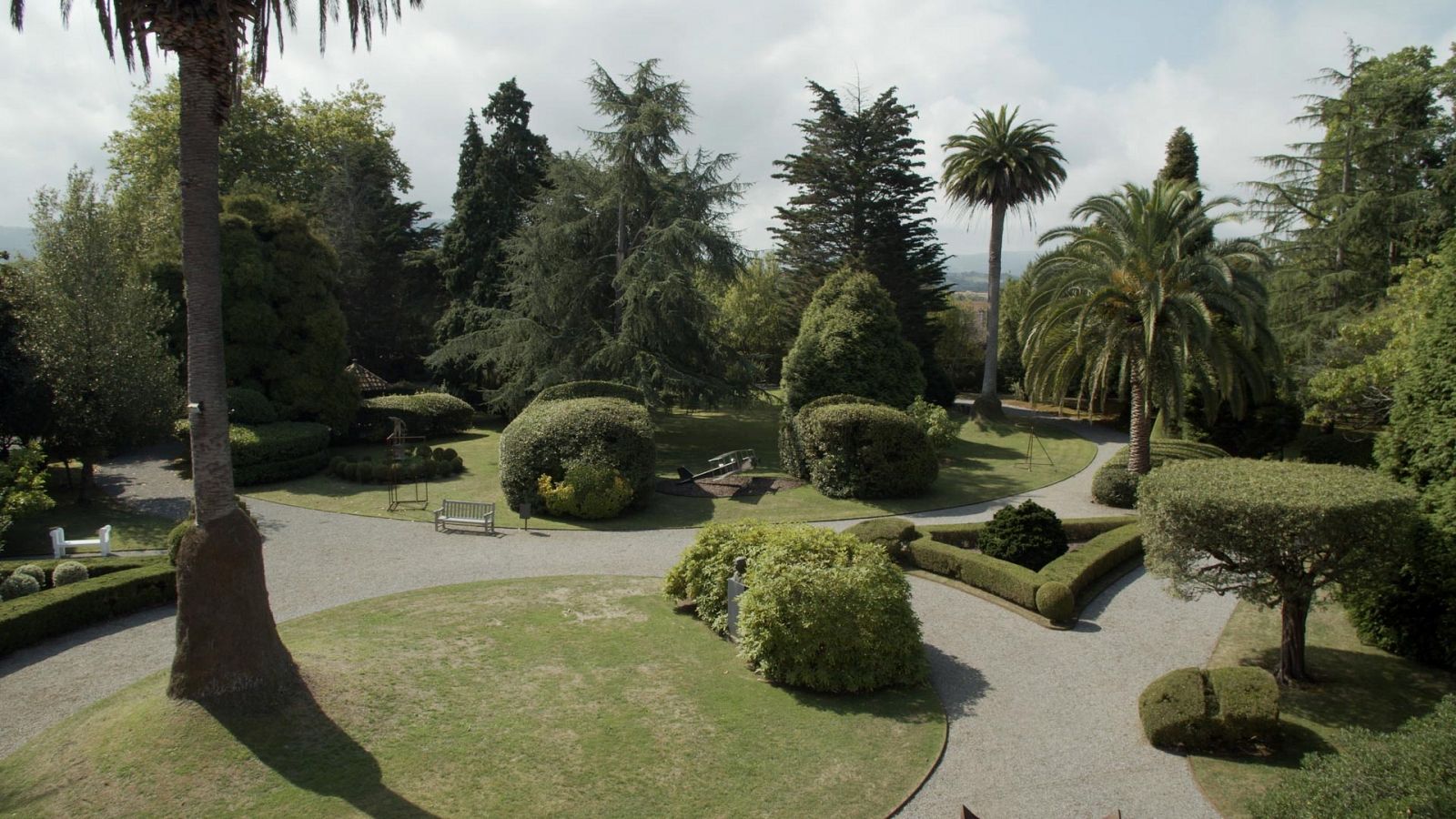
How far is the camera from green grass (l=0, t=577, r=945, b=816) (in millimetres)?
8258

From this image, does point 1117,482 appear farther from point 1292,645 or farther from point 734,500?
point 1292,645

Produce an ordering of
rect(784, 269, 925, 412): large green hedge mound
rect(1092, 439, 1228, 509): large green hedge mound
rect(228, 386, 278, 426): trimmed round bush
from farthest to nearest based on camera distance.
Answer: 1. rect(784, 269, 925, 412): large green hedge mound
2. rect(228, 386, 278, 426): trimmed round bush
3. rect(1092, 439, 1228, 509): large green hedge mound

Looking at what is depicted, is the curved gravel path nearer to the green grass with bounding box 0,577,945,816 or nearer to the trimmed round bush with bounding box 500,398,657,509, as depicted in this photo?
the green grass with bounding box 0,577,945,816

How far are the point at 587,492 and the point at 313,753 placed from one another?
12.5m

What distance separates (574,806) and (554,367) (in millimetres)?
24517

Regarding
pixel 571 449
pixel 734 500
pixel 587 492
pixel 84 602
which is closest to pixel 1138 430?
pixel 734 500

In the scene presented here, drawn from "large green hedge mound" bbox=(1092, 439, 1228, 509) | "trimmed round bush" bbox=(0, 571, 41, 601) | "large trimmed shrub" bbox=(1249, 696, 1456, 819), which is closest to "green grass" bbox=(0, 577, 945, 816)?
"large trimmed shrub" bbox=(1249, 696, 1456, 819)

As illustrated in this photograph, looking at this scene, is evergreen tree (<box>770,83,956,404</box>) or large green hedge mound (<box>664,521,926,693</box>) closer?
large green hedge mound (<box>664,521,926,693</box>)

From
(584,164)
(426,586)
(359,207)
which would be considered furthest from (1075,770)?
(359,207)

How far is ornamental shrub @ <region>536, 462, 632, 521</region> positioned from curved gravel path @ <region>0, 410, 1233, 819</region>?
3.93 feet

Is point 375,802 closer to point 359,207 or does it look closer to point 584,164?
point 584,164

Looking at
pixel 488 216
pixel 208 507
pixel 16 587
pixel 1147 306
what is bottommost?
pixel 16 587

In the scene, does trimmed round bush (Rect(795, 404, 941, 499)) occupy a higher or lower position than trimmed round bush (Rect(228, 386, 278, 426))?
lower

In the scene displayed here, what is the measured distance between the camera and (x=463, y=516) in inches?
828
